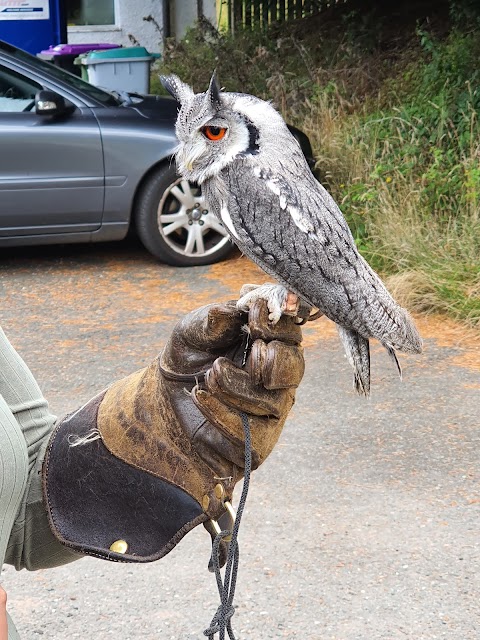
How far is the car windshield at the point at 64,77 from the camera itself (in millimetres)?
7844

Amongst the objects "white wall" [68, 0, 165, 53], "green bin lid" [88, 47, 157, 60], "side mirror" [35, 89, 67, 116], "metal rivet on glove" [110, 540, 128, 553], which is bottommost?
"metal rivet on glove" [110, 540, 128, 553]

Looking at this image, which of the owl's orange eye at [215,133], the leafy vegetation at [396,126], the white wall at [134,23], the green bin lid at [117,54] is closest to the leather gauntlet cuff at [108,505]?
the owl's orange eye at [215,133]

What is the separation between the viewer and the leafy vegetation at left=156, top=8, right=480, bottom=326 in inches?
284

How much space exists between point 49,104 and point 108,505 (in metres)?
5.87

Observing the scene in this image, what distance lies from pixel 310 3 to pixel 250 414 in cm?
1387

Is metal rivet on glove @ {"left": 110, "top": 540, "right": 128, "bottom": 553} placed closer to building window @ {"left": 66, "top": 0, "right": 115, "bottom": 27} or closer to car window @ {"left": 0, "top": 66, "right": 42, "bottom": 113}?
car window @ {"left": 0, "top": 66, "right": 42, "bottom": 113}

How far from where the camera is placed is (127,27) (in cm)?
1903

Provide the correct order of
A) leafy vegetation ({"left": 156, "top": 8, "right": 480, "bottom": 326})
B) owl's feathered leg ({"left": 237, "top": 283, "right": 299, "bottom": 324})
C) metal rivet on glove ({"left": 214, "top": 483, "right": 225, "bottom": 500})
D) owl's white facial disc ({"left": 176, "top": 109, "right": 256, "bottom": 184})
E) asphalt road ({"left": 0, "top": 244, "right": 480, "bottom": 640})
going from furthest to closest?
1. leafy vegetation ({"left": 156, "top": 8, "right": 480, "bottom": 326})
2. asphalt road ({"left": 0, "top": 244, "right": 480, "bottom": 640})
3. owl's white facial disc ({"left": 176, "top": 109, "right": 256, "bottom": 184})
4. owl's feathered leg ({"left": 237, "top": 283, "right": 299, "bottom": 324})
5. metal rivet on glove ({"left": 214, "top": 483, "right": 225, "bottom": 500})

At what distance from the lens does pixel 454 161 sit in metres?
8.36

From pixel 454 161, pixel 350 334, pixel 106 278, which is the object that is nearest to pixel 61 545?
pixel 350 334

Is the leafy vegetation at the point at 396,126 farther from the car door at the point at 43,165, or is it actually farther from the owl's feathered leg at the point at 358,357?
the owl's feathered leg at the point at 358,357

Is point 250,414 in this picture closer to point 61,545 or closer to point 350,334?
point 61,545

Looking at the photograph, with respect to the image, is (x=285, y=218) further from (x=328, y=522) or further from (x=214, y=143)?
(x=328, y=522)

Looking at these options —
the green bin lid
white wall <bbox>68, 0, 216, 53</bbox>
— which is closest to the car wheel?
the green bin lid
